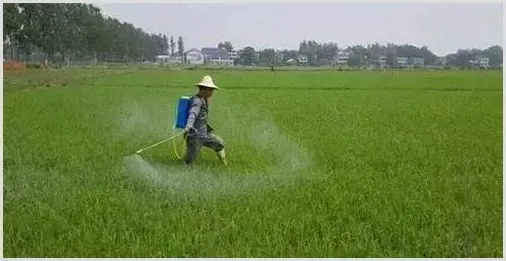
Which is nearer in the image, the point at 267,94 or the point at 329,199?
the point at 329,199

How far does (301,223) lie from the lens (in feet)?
8.67

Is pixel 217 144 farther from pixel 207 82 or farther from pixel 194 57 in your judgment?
pixel 194 57

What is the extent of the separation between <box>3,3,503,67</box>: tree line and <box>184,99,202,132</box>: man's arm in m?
0.27

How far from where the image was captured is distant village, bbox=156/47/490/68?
2.92 m

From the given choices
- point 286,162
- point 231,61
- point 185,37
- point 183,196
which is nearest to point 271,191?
point 286,162

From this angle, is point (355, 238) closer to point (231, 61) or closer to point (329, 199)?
point (329, 199)

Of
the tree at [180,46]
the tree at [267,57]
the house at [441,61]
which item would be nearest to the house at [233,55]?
the tree at [267,57]

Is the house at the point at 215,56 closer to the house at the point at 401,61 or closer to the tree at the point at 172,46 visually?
the tree at the point at 172,46

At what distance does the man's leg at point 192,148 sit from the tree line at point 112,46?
1.39 feet

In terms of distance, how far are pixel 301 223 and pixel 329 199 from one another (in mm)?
204

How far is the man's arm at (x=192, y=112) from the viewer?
9.27 ft

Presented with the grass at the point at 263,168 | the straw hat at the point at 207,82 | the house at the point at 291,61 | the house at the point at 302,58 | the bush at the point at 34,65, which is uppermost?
the house at the point at 302,58

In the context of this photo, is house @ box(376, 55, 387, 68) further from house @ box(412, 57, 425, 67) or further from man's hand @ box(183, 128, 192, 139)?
man's hand @ box(183, 128, 192, 139)

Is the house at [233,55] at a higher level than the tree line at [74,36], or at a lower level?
lower
